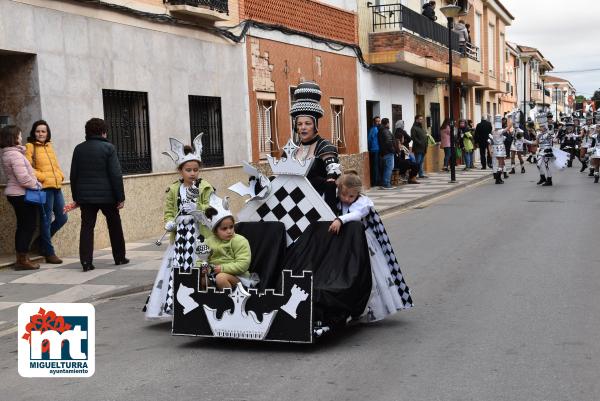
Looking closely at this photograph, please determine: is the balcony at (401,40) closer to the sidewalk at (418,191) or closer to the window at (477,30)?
the sidewalk at (418,191)

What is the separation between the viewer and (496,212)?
15.1m

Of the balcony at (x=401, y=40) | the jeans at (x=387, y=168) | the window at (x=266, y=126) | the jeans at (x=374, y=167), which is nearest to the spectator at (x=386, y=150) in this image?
the jeans at (x=387, y=168)

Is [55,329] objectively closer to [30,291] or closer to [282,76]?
[30,291]

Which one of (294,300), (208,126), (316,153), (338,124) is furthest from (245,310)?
(338,124)

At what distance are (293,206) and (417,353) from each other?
1529 millimetres

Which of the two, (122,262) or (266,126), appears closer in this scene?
(122,262)

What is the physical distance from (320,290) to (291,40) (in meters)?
13.5

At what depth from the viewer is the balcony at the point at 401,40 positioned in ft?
76.4

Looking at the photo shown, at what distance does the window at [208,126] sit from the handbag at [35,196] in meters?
5.15

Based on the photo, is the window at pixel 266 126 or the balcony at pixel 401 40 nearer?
the window at pixel 266 126

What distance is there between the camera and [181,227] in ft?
22.1

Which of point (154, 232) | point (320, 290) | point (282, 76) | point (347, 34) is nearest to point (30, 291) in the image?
point (320, 290)

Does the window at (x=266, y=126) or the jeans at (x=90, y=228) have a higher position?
the window at (x=266, y=126)

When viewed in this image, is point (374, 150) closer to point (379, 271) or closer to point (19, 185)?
point (19, 185)
